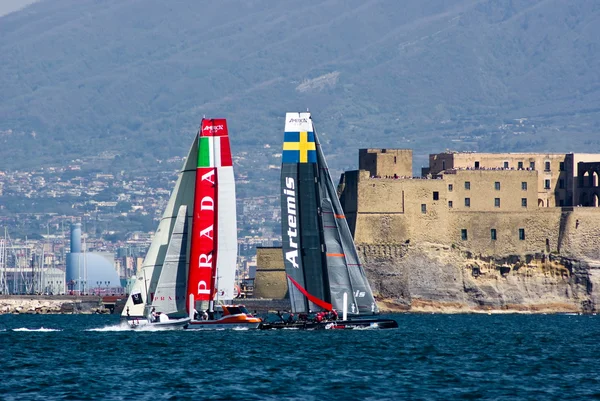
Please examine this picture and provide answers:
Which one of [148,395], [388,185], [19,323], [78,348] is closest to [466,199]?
[388,185]

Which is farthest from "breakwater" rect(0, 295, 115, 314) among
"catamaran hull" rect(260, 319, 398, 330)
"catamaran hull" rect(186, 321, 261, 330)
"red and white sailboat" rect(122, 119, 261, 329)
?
"catamaran hull" rect(260, 319, 398, 330)

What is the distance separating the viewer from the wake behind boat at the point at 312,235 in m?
63.2

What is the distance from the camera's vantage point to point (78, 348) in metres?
57.8

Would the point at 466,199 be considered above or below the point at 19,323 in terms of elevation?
above

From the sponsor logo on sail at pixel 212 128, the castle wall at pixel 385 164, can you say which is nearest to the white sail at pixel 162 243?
the sponsor logo on sail at pixel 212 128

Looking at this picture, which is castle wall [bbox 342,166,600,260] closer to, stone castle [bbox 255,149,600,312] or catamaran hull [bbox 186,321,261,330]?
stone castle [bbox 255,149,600,312]

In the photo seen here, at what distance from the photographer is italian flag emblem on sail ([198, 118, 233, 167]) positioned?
64562 mm

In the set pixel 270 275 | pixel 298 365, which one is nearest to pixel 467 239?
pixel 270 275

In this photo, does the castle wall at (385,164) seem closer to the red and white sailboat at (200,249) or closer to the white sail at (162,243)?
the white sail at (162,243)

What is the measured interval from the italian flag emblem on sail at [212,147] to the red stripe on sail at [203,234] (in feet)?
1.09

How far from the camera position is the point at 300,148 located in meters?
63.3

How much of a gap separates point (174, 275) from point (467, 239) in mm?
42337

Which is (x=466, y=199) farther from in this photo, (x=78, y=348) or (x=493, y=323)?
(x=78, y=348)

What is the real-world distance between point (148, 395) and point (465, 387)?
8.70 m
